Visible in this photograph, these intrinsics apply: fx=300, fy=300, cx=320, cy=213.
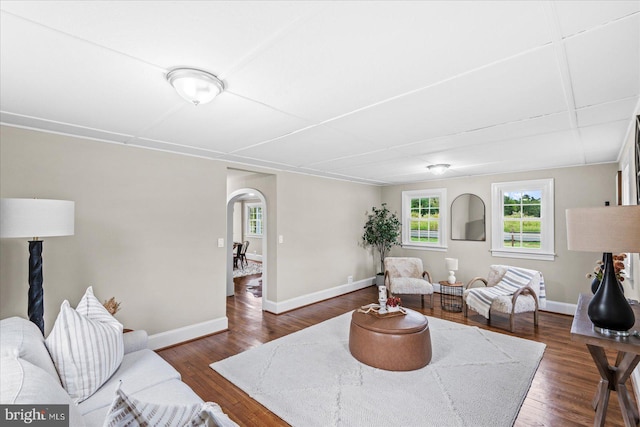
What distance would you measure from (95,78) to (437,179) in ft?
18.8

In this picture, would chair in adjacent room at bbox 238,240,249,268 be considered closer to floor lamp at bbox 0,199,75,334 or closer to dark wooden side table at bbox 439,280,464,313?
dark wooden side table at bbox 439,280,464,313

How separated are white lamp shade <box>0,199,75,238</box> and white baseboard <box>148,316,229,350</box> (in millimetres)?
1800

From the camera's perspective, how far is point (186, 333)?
12.4ft

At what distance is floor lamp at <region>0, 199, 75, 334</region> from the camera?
2049 mm

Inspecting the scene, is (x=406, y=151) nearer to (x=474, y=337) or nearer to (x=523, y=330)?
(x=474, y=337)

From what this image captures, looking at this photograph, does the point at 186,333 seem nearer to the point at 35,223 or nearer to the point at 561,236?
the point at 35,223

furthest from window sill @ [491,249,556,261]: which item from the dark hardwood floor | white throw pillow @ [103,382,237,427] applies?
white throw pillow @ [103,382,237,427]

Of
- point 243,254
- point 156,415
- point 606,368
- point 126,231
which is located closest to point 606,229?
point 606,368

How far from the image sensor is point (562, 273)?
474 cm

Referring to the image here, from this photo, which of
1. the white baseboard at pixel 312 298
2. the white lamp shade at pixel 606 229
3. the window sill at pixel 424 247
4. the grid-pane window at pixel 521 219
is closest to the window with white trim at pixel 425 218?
Answer: the window sill at pixel 424 247

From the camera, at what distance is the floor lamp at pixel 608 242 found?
161cm

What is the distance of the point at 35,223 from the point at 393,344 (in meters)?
3.11

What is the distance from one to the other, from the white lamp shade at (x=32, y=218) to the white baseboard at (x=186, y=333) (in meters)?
1.80

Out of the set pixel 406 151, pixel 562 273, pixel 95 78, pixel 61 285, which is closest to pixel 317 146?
pixel 406 151
